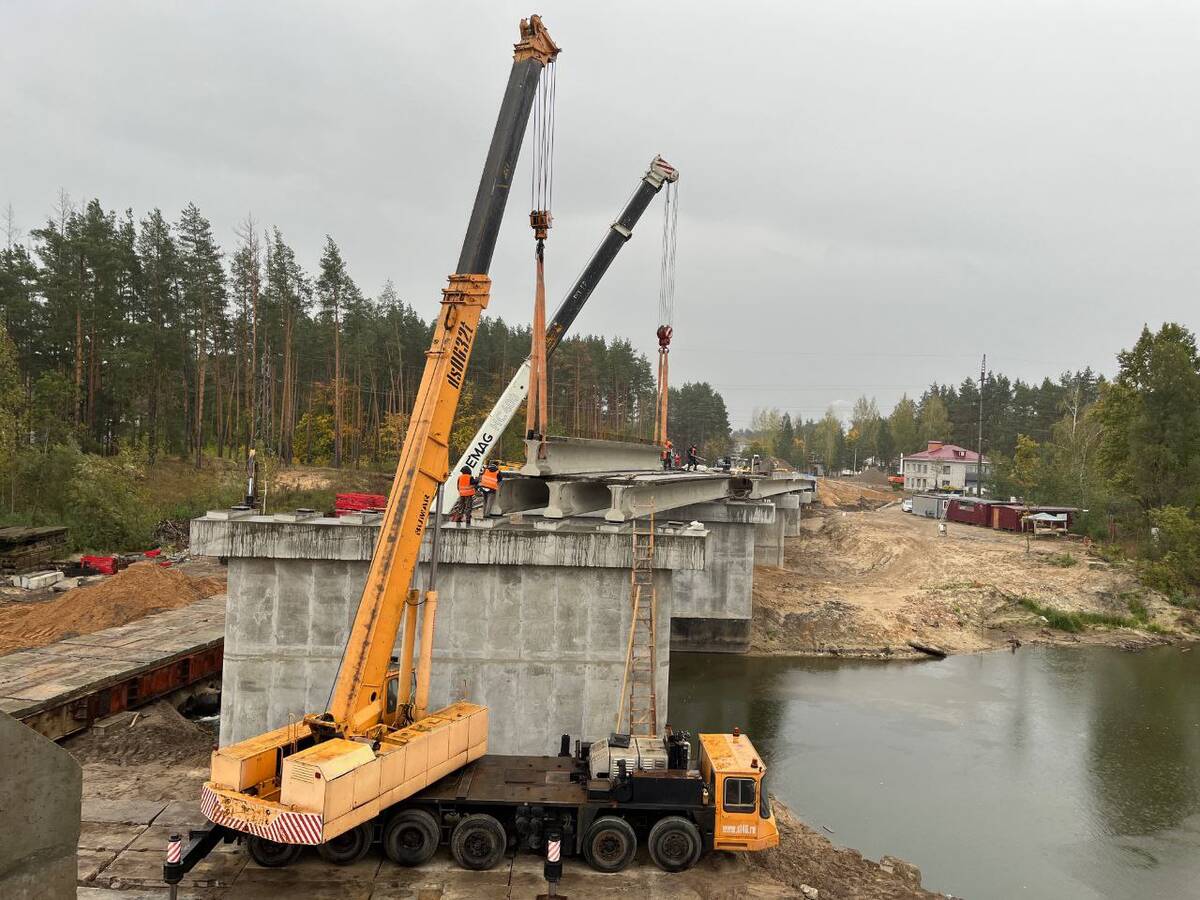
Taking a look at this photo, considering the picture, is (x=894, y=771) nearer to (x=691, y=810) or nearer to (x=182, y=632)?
(x=691, y=810)

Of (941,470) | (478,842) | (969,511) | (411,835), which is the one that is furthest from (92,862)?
(941,470)

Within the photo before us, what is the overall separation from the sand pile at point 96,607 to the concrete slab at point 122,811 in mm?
11418

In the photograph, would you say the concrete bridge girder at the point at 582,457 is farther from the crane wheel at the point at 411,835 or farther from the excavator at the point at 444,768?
the crane wheel at the point at 411,835

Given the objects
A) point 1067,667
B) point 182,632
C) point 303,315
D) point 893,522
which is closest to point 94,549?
point 182,632

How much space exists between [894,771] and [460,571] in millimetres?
13715

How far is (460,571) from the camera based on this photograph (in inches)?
658

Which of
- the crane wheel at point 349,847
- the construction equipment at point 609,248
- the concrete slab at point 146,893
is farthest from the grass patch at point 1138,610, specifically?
the concrete slab at point 146,893

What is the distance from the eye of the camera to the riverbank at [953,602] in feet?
118

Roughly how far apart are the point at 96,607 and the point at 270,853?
745 inches

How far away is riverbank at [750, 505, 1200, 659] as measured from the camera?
36031mm

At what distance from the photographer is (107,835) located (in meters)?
13.3

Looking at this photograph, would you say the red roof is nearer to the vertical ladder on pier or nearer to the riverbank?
the riverbank

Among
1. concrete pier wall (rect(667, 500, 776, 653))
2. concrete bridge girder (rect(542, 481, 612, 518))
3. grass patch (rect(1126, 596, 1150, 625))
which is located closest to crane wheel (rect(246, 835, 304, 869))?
concrete bridge girder (rect(542, 481, 612, 518))

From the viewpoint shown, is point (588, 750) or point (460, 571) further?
point (460, 571)
